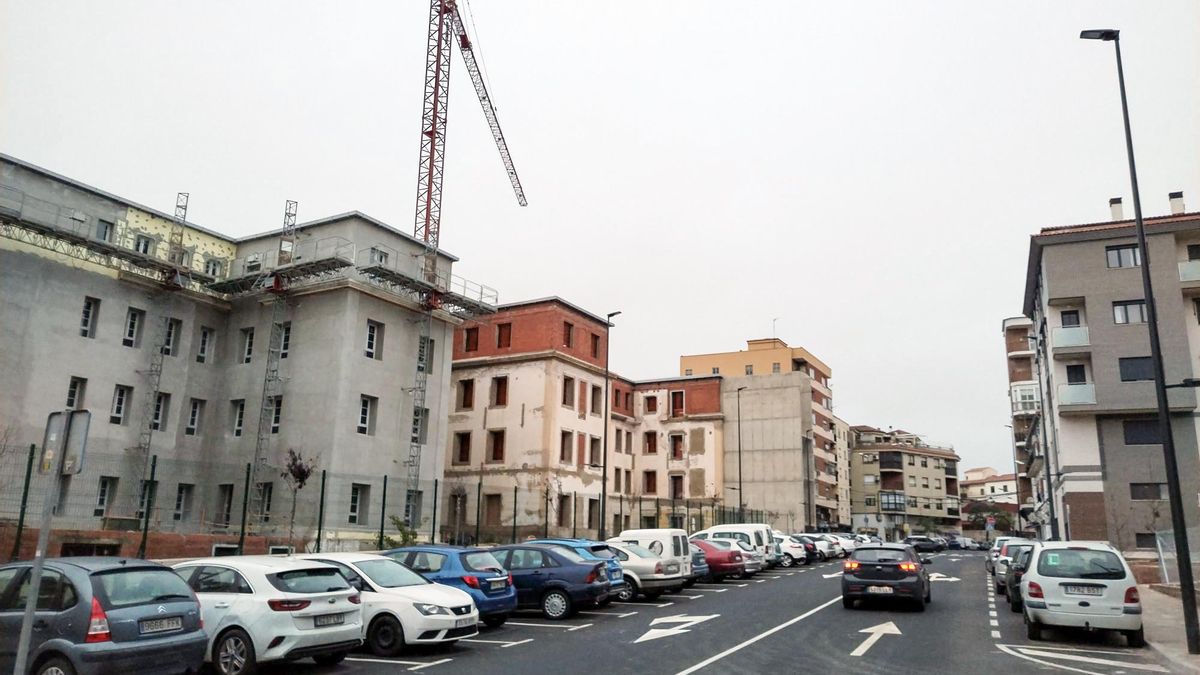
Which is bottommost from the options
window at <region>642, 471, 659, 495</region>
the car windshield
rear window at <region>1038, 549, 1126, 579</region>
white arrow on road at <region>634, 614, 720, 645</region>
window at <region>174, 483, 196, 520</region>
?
white arrow on road at <region>634, 614, 720, 645</region>

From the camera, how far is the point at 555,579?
17.1 m

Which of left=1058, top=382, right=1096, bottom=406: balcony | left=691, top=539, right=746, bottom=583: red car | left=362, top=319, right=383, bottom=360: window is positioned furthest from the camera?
left=1058, top=382, right=1096, bottom=406: balcony

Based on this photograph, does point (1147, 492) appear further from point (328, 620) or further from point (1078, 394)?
point (328, 620)

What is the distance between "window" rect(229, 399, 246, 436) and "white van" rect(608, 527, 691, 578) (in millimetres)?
20970

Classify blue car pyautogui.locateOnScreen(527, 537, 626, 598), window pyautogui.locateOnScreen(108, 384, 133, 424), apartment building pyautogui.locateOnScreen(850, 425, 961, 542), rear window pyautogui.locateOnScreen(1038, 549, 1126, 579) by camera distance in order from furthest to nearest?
apartment building pyautogui.locateOnScreen(850, 425, 961, 542), window pyautogui.locateOnScreen(108, 384, 133, 424), blue car pyautogui.locateOnScreen(527, 537, 626, 598), rear window pyautogui.locateOnScreen(1038, 549, 1126, 579)

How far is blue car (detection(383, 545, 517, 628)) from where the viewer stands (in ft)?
48.9

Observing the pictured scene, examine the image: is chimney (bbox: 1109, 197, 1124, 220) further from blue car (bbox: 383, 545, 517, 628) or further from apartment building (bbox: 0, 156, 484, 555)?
blue car (bbox: 383, 545, 517, 628)

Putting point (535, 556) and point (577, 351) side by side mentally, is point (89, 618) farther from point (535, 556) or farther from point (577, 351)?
point (577, 351)

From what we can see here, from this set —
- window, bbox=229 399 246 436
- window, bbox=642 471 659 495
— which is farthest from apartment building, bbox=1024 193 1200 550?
window, bbox=229 399 246 436

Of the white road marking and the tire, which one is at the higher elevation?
the tire

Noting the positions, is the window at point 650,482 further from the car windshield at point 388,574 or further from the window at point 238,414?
the car windshield at point 388,574

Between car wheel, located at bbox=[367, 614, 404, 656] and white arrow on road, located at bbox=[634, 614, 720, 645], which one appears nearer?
car wheel, located at bbox=[367, 614, 404, 656]

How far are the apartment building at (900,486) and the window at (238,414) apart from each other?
77289 millimetres

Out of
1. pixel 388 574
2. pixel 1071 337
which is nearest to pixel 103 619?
pixel 388 574
